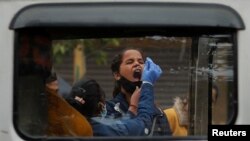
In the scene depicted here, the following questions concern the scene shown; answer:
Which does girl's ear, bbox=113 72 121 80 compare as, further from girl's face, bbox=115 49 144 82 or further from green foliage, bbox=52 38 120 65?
green foliage, bbox=52 38 120 65

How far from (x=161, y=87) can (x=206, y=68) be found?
216mm

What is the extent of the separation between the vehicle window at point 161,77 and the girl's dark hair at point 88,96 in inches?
1.1

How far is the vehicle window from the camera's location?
2.97 meters

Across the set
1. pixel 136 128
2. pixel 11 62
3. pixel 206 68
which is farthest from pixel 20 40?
pixel 206 68

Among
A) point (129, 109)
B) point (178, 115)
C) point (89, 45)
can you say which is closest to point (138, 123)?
point (129, 109)

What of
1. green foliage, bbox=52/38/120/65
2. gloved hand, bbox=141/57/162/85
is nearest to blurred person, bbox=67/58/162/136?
gloved hand, bbox=141/57/162/85

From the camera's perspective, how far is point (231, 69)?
9.69ft

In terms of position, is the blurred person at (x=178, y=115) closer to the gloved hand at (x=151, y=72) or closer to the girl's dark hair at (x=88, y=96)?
the gloved hand at (x=151, y=72)

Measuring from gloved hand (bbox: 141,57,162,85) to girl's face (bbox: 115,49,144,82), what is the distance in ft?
0.10

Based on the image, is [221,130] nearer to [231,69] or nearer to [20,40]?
[231,69]

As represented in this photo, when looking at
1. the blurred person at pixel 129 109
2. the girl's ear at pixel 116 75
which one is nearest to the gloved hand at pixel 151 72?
the blurred person at pixel 129 109

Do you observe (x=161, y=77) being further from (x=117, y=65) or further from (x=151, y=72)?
(x=117, y=65)

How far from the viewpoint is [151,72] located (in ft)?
10.0

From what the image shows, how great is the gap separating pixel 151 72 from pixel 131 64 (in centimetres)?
12
